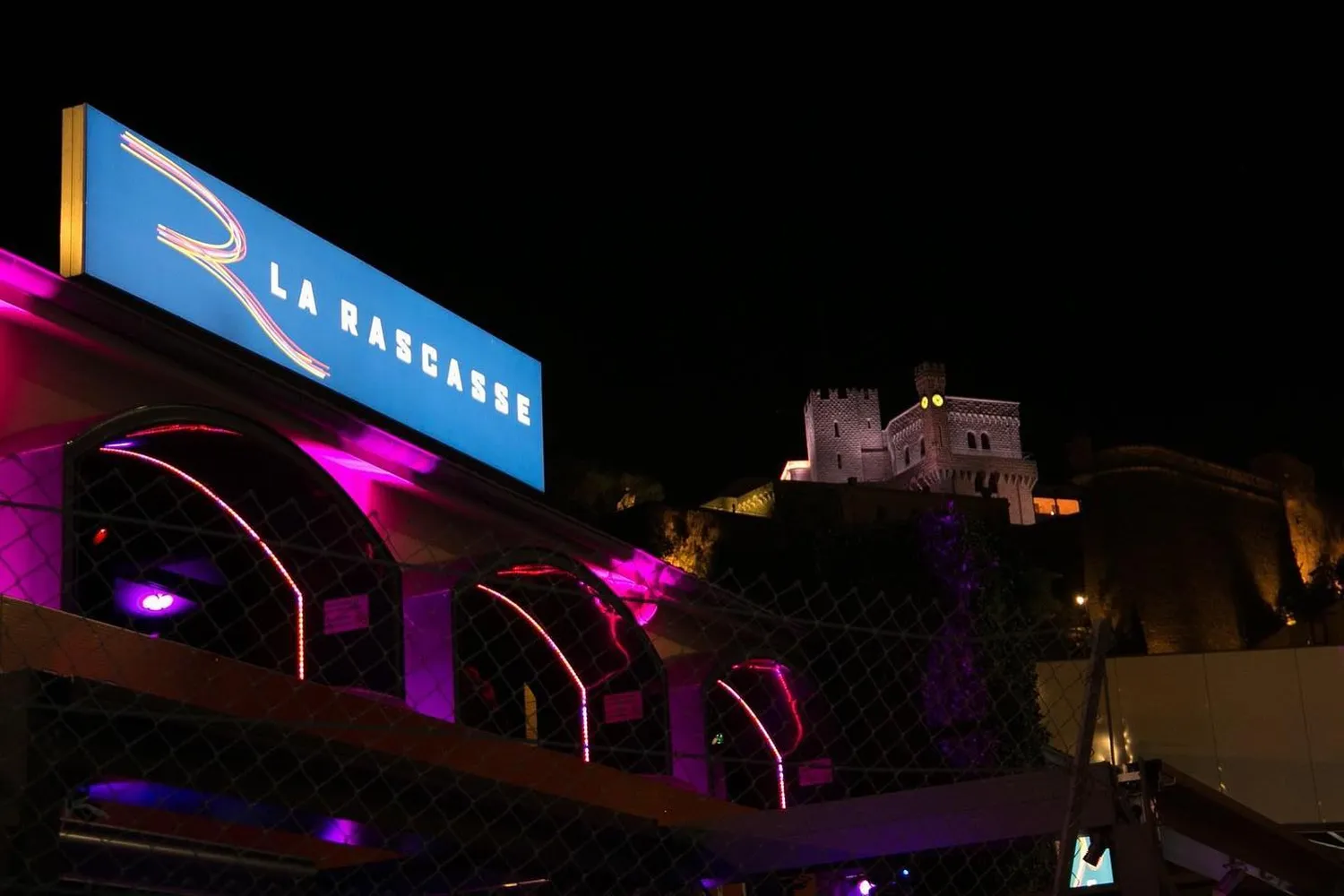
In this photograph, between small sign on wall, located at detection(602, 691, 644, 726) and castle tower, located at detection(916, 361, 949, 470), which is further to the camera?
castle tower, located at detection(916, 361, 949, 470)

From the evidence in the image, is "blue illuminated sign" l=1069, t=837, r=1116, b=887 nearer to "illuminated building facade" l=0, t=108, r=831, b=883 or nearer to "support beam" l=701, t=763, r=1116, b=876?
"support beam" l=701, t=763, r=1116, b=876

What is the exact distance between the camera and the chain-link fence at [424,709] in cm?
424

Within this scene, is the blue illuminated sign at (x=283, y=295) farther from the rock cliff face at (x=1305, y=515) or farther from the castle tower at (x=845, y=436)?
the castle tower at (x=845, y=436)

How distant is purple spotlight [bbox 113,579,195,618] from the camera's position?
11.5 metres

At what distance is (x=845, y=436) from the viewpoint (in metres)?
81.6

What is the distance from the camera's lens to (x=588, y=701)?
14.1 metres

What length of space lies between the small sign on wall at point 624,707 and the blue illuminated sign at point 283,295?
6.36 feet

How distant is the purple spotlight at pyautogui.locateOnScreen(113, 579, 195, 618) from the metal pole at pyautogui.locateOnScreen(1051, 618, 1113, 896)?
28.6 feet

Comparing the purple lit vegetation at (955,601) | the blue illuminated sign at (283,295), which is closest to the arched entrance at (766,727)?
the purple lit vegetation at (955,601)

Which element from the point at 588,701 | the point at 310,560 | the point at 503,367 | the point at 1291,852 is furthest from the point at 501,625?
the point at 1291,852

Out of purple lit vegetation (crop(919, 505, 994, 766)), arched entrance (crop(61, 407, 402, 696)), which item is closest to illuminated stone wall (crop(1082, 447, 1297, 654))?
purple lit vegetation (crop(919, 505, 994, 766))

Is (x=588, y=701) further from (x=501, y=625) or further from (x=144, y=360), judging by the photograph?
(x=144, y=360)

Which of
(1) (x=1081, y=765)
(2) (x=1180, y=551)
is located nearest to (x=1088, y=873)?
(1) (x=1081, y=765)

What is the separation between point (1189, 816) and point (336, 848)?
19.4ft
